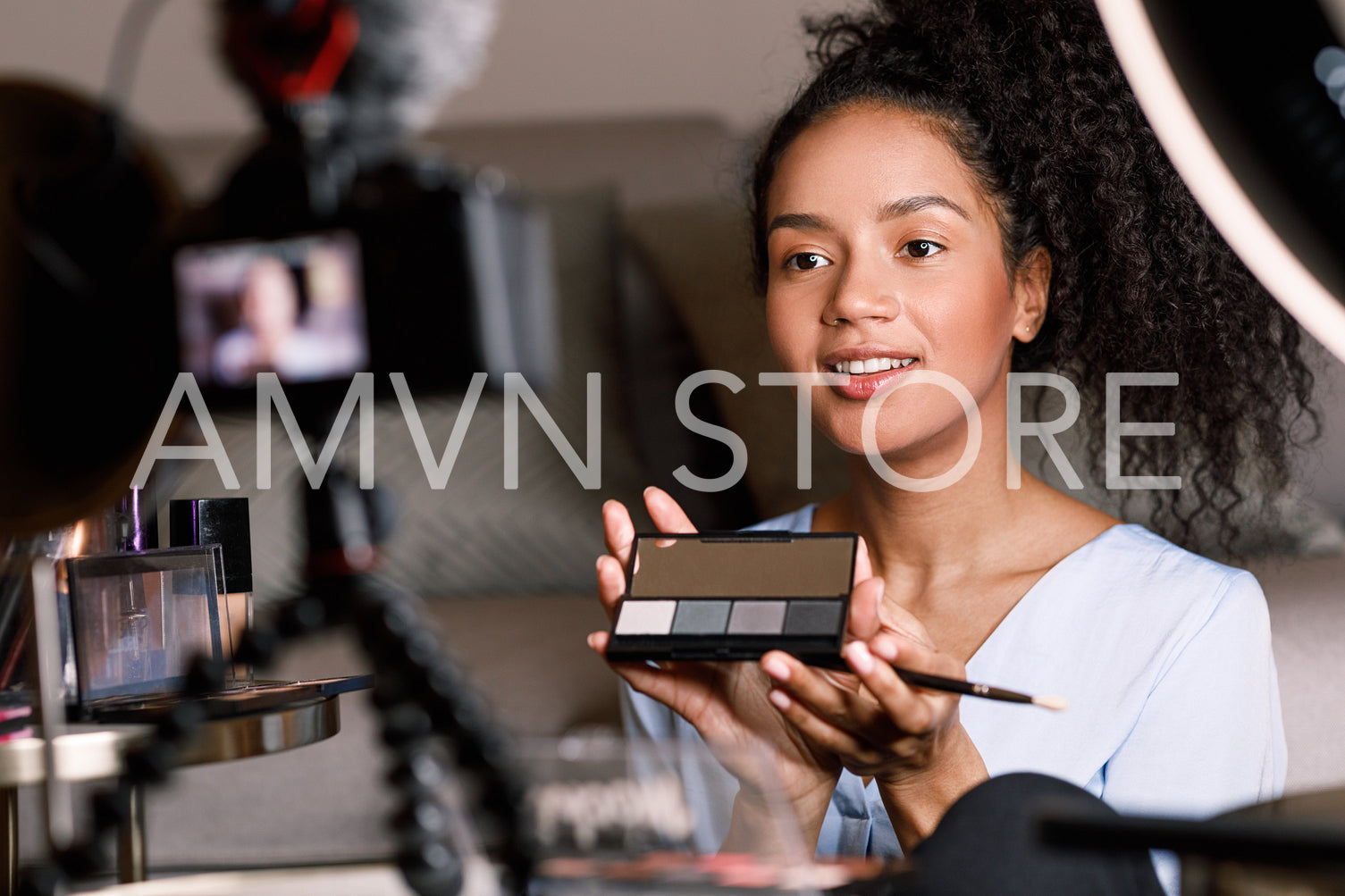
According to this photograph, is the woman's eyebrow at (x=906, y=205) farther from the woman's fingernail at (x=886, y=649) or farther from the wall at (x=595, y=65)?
the wall at (x=595, y=65)

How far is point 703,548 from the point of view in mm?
679

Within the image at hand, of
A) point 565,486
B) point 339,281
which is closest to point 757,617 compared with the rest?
point 339,281

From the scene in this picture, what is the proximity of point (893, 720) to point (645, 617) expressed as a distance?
15 cm

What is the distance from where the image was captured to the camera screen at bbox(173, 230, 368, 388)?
1.34ft

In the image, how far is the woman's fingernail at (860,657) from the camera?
60cm

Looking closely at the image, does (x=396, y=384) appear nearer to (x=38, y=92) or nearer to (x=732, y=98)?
(x=38, y=92)

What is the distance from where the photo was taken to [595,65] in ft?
5.24

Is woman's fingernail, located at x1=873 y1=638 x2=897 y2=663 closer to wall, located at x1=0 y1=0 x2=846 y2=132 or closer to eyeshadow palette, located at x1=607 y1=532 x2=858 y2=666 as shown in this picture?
eyeshadow palette, located at x1=607 y1=532 x2=858 y2=666

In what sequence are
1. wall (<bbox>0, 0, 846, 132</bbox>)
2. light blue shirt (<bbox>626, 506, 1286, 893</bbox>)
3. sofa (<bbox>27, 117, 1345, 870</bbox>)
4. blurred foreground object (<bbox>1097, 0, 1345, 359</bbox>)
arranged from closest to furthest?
blurred foreground object (<bbox>1097, 0, 1345, 359</bbox>), light blue shirt (<bbox>626, 506, 1286, 893</bbox>), sofa (<bbox>27, 117, 1345, 870</bbox>), wall (<bbox>0, 0, 846, 132</bbox>)

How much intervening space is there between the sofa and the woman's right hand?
1.37 feet

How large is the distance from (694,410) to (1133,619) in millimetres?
658

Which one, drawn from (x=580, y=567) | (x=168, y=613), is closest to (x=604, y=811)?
(x=168, y=613)

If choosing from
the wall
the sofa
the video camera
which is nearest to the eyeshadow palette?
the video camera

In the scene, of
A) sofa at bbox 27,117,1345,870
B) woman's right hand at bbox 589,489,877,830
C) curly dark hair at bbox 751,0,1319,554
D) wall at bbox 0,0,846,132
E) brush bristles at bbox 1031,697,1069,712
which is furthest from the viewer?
wall at bbox 0,0,846,132
